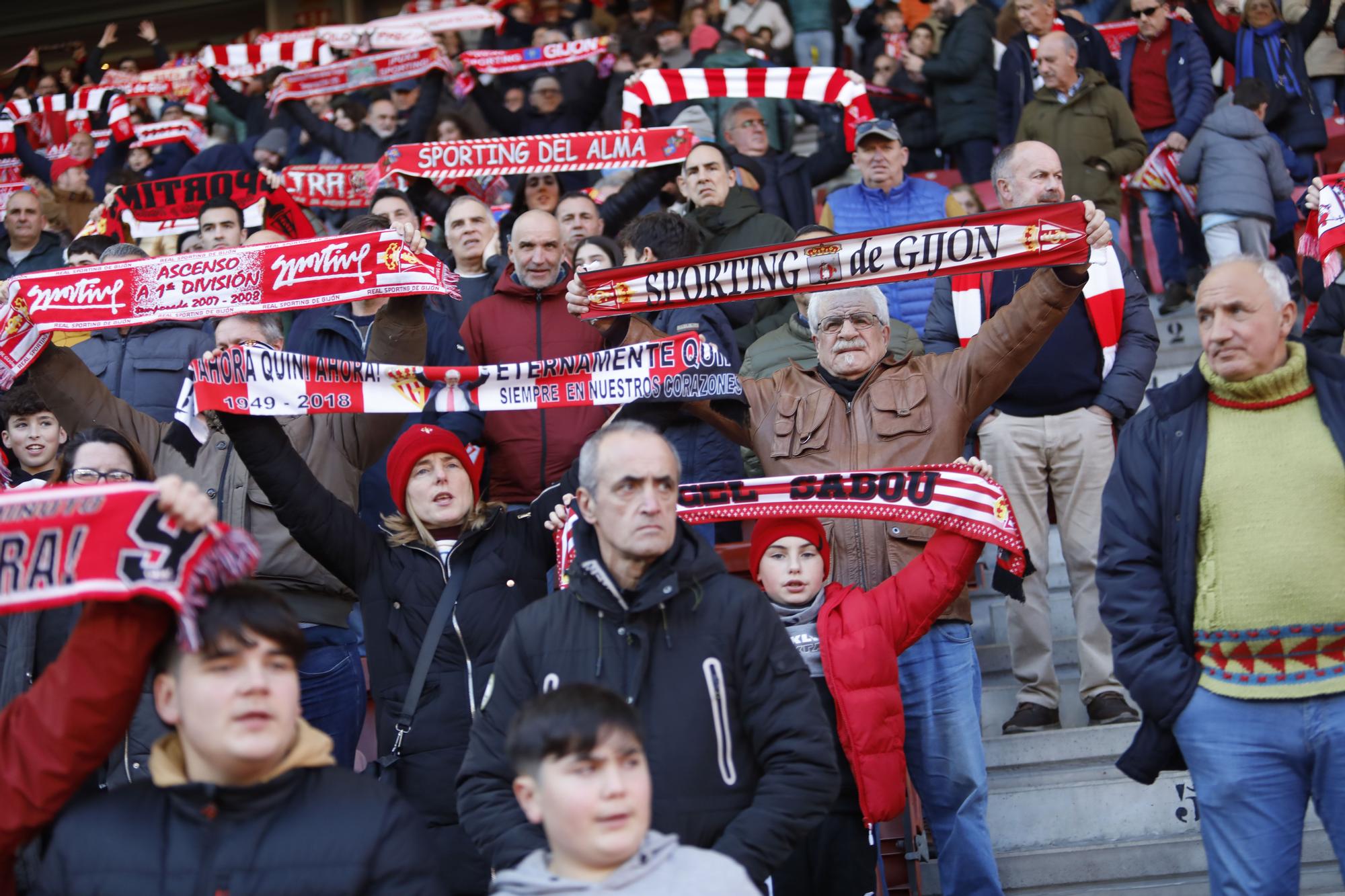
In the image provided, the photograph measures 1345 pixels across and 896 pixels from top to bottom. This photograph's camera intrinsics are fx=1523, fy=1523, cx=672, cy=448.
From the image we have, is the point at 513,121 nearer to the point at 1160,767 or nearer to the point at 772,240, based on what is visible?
the point at 772,240

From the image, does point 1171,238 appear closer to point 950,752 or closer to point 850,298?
point 850,298

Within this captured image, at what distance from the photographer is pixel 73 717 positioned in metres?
3.29

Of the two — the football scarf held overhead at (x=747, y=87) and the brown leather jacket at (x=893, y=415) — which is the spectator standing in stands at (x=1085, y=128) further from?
the brown leather jacket at (x=893, y=415)

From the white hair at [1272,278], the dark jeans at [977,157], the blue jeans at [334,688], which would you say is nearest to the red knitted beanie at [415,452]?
the blue jeans at [334,688]

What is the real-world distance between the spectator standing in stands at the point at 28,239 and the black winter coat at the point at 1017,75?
22.1 ft

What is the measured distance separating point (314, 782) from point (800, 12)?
1127 centimetres

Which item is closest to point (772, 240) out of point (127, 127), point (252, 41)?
point (127, 127)

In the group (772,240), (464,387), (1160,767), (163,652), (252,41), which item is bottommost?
(1160,767)

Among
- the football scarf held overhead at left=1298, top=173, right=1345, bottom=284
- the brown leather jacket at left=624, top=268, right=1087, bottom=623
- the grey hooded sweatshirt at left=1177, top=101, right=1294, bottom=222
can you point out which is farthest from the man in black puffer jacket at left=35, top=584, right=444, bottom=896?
the grey hooded sweatshirt at left=1177, top=101, right=1294, bottom=222

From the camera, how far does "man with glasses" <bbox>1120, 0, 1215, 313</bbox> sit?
10555 millimetres

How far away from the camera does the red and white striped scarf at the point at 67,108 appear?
14.6 metres

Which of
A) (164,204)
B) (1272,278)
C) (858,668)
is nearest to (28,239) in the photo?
(164,204)

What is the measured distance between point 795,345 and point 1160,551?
270 centimetres

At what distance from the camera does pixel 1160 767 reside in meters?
4.31
